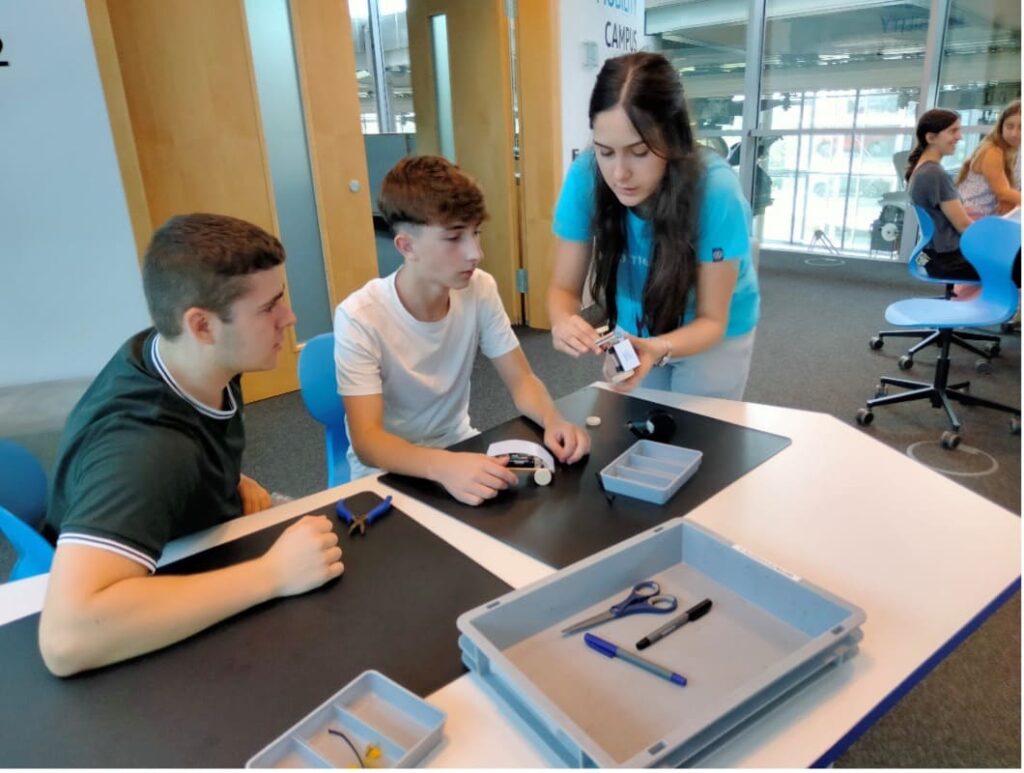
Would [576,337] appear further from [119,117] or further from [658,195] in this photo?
[119,117]

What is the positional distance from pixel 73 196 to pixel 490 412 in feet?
5.87

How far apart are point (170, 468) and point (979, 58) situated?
6.29m

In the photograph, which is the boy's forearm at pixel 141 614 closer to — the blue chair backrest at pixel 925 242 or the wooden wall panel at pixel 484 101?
the wooden wall panel at pixel 484 101

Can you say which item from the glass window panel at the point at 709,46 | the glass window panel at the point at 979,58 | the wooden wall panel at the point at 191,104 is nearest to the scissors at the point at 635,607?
the wooden wall panel at the point at 191,104

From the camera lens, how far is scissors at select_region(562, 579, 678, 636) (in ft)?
2.60

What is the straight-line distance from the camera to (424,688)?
2.32 feet

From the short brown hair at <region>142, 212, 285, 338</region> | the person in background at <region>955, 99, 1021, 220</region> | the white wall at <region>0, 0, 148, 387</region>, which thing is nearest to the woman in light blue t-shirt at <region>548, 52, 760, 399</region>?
the short brown hair at <region>142, 212, 285, 338</region>

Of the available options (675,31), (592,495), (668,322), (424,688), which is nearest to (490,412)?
(668,322)


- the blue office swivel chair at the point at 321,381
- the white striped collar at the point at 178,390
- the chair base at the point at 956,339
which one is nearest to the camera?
the white striped collar at the point at 178,390

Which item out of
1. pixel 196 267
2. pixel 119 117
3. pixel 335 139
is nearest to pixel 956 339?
pixel 335 139

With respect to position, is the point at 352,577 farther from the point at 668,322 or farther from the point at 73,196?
the point at 73,196

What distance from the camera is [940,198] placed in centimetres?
334

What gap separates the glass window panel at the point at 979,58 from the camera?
5016 millimetres

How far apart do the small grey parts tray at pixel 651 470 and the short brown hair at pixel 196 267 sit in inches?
24.5
